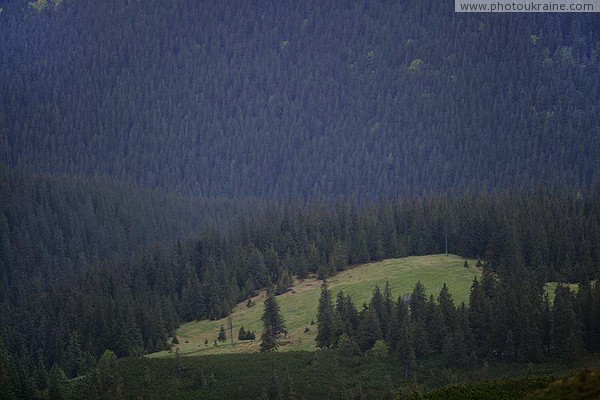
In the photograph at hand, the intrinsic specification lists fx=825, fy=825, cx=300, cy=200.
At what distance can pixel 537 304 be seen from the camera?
143875 millimetres

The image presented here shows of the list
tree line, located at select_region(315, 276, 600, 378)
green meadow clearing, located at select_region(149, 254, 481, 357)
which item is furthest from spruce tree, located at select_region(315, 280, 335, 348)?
green meadow clearing, located at select_region(149, 254, 481, 357)

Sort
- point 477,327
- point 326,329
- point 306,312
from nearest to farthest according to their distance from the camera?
→ 1. point 477,327
2. point 326,329
3. point 306,312

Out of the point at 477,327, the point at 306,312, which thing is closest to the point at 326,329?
the point at 477,327

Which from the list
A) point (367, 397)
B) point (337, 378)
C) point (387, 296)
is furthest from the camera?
point (387, 296)

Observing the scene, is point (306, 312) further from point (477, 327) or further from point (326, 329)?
point (477, 327)

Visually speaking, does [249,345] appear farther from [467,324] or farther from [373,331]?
[467,324]

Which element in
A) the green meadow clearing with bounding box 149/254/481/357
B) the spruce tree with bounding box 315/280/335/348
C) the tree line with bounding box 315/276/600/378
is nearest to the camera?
the tree line with bounding box 315/276/600/378

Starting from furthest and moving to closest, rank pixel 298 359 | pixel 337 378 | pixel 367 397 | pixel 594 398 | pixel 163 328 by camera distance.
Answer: pixel 163 328
pixel 298 359
pixel 337 378
pixel 367 397
pixel 594 398

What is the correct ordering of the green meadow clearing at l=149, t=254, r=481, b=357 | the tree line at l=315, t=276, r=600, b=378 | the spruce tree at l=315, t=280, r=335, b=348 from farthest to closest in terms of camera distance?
the green meadow clearing at l=149, t=254, r=481, b=357
the spruce tree at l=315, t=280, r=335, b=348
the tree line at l=315, t=276, r=600, b=378

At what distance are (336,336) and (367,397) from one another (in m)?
30.6

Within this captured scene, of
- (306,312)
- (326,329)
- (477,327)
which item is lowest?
(326,329)

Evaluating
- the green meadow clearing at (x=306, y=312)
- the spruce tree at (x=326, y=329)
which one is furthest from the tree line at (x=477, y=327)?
the green meadow clearing at (x=306, y=312)

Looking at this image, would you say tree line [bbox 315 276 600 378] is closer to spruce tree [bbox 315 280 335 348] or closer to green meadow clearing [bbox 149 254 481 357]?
spruce tree [bbox 315 280 335 348]

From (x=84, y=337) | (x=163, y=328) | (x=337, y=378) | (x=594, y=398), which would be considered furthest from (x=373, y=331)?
(x=594, y=398)
